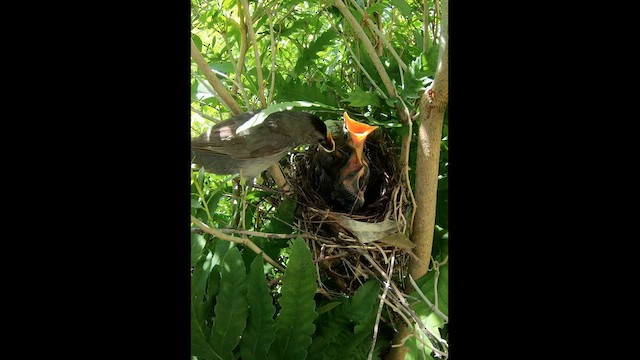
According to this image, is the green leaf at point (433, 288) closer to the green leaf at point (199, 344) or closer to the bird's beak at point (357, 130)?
the bird's beak at point (357, 130)

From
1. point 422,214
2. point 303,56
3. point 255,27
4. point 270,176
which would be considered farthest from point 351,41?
point 422,214

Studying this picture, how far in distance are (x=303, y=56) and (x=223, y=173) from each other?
1.35ft

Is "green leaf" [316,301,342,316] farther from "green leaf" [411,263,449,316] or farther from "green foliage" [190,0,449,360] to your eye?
"green leaf" [411,263,449,316]

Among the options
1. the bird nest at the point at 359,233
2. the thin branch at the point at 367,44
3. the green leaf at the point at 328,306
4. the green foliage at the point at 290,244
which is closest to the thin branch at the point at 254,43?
the green foliage at the point at 290,244

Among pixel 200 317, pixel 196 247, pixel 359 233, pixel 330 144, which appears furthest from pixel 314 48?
pixel 200 317

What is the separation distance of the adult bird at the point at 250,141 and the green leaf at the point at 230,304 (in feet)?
0.61

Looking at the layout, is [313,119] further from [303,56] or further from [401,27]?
[401,27]

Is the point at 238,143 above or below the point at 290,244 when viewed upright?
above

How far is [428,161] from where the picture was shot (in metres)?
1.01

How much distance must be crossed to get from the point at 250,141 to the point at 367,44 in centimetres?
29

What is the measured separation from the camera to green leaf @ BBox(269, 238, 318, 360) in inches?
37.7

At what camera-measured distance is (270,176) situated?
1.29 meters

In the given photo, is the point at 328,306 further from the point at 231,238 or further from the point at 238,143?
the point at 238,143

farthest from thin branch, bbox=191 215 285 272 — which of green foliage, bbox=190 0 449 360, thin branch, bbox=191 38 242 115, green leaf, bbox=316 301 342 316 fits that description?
thin branch, bbox=191 38 242 115
